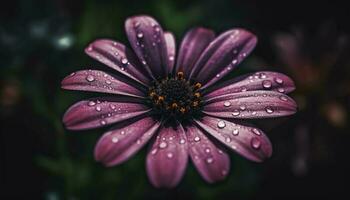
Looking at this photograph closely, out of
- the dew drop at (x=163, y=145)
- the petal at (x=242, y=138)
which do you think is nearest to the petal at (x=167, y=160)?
the dew drop at (x=163, y=145)

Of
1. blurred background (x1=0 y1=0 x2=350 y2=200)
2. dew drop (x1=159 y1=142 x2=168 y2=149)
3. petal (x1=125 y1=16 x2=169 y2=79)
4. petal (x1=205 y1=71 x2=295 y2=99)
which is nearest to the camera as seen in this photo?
dew drop (x1=159 y1=142 x2=168 y2=149)

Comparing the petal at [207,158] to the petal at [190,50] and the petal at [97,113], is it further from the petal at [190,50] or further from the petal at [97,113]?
the petal at [190,50]

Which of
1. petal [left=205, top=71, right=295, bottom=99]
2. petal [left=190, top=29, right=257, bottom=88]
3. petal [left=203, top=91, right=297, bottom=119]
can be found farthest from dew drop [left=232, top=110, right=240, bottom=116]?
petal [left=190, top=29, right=257, bottom=88]

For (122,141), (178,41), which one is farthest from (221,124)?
(178,41)

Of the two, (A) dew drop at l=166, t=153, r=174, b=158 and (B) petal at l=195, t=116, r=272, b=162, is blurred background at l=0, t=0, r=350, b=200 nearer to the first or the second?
(B) petal at l=195, t=116, r=272, b=162

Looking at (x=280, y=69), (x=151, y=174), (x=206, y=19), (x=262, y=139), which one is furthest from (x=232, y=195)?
(x=151, y=174)
